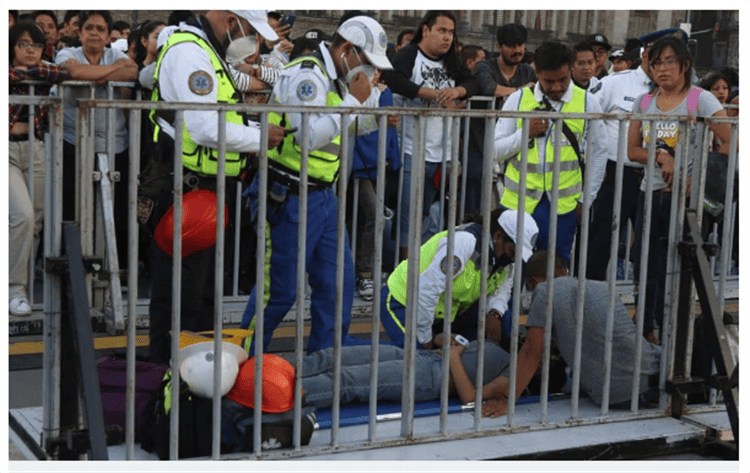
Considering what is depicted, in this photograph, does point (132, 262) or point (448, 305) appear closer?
point (132, 262)

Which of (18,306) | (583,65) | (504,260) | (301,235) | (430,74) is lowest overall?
(18,306)

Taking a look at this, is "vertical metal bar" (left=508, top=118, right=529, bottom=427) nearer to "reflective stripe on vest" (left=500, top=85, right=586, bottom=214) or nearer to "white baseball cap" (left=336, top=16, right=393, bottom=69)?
"white baseball cap" (left=336, top=16, right=393, bottom=69)

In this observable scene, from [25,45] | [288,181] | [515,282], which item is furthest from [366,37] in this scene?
[25,45]

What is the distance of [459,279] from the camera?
539 centimetres

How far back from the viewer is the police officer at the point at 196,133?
4723mm

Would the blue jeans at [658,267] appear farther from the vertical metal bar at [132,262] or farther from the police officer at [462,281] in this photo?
the vertical metal bar at [132,262]

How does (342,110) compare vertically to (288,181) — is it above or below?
above

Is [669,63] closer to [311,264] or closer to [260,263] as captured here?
[311,264]

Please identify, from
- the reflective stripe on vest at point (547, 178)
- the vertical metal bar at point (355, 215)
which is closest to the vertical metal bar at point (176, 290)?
the reflective stripe on vest at point (547, 178)

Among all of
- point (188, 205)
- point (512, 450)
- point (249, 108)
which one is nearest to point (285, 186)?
point (188, 205)

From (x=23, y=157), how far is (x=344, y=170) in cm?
269

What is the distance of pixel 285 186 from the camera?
518 cm

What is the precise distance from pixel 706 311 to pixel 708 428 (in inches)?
20.1

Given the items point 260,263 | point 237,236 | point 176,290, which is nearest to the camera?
point 176,290
